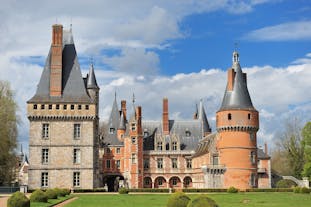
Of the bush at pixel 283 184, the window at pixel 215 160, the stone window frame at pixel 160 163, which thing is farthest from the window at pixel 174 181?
the bush at pixel 283 184

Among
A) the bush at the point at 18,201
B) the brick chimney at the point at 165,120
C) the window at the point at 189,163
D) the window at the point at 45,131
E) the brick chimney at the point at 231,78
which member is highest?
the brick chimney at the point at 231,78

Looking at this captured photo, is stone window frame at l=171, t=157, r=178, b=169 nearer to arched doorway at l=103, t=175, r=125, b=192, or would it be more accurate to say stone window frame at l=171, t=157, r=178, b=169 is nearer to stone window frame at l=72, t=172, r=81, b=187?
arched doorway at l=103, t=175, r=125, b=192

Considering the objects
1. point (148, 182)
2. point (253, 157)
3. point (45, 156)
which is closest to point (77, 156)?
point (45, 156)

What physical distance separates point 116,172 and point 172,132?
930 cm

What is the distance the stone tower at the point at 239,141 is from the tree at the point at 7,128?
21.8m

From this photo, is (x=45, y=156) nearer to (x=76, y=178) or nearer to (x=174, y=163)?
(x=76, y=178)

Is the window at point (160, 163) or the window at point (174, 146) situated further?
the window at point (174, 146)

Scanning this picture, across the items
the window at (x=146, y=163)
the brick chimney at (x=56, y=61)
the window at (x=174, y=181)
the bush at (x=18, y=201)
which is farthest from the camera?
the window at (x=174, y=181)

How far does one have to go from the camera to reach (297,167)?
2537 inches

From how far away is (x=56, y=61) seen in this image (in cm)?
5047

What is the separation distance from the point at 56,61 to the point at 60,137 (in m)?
7.65

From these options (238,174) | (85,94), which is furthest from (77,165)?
(238,174)

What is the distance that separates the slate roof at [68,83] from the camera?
1957 inches

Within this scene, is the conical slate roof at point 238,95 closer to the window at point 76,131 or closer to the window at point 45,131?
the window at point 76,131
